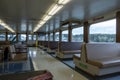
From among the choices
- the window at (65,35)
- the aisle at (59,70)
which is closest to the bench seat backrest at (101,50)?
the aisle at (59,70)

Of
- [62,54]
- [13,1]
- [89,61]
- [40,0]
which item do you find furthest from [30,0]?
[62,54]

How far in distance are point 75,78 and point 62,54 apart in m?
3.27

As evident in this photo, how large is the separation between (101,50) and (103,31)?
3744 millimetres

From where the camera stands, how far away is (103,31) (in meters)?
8.17

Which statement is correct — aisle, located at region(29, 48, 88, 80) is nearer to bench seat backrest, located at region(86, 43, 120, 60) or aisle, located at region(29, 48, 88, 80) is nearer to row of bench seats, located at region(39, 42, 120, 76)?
row of bench seats, located at region(39, 42, 120, 76)

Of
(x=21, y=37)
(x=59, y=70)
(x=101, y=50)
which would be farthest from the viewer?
(x=21, y=37)

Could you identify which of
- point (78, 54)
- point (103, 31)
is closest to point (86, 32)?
point (103, 31)

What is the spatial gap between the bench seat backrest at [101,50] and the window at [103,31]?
220 cm

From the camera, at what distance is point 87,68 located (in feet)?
14.6

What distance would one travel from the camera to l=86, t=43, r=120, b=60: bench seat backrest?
4.50 metres

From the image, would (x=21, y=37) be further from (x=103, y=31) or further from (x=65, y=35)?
(x=103, y=31)

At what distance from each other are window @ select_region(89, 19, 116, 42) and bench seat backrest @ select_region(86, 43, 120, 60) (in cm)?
220

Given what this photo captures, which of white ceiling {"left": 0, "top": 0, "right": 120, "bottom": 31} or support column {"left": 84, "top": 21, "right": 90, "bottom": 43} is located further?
support column {"left": 84, "top": 21, "right": 90, "bottom": 43}

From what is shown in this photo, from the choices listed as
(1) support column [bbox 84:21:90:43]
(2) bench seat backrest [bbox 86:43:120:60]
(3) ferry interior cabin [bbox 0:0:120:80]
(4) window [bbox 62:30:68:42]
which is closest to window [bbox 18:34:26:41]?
(4) window [bbox 62:30:68:42]
